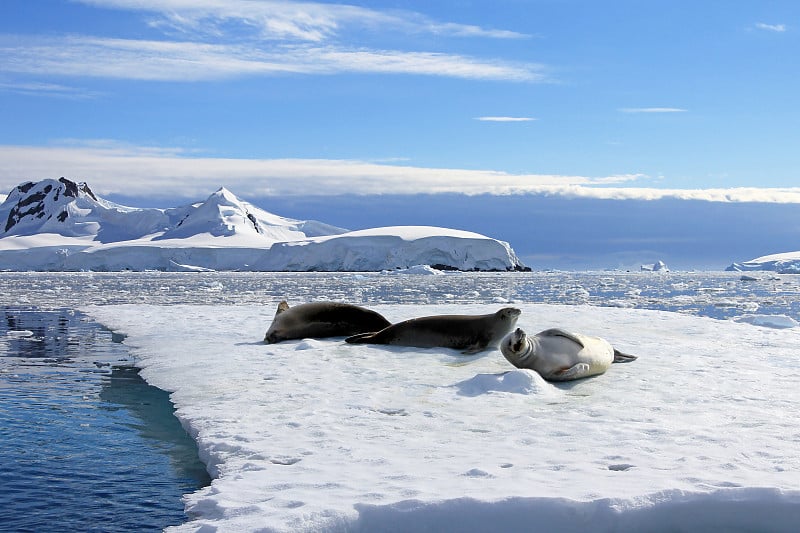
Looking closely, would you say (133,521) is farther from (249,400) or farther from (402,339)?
(402,339)

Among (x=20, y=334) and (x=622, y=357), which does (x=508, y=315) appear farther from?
(x=20, y=334)

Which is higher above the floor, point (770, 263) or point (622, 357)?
point (622, 357)

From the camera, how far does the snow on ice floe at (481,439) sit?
9.15ft

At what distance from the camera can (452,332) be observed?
7.50 meters

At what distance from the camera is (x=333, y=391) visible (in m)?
5.37

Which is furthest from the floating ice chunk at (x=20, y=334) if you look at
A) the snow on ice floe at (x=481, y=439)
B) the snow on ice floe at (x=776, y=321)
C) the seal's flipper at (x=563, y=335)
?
the snow on ice floe at (x=776, y=321)

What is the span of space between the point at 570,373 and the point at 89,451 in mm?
3346

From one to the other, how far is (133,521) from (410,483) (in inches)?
44.2

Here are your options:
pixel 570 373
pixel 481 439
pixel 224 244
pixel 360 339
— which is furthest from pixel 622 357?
pixel 224 244

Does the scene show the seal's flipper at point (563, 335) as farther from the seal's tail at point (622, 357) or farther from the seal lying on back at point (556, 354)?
the seal's tail at point (622, 357)

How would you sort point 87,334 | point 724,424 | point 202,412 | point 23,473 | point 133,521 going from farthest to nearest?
point 87,334
point 202,412
point 724,424
point 23,473
point 133,521

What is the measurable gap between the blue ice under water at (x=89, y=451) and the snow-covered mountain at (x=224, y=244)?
194 ft

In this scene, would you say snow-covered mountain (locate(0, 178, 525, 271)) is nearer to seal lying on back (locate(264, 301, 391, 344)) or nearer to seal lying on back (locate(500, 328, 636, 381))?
seal lying on back (locate(264, 301, 391, 344))

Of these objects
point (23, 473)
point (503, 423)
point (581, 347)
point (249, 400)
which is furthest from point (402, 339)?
point (23, 473)
